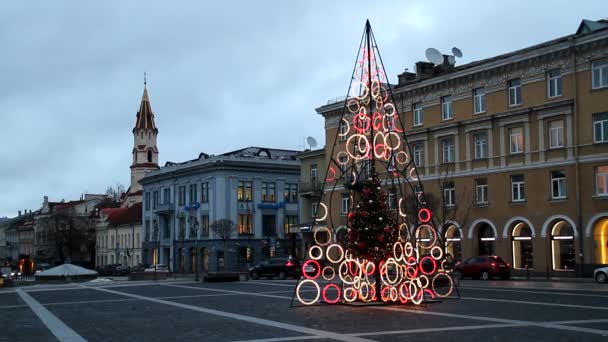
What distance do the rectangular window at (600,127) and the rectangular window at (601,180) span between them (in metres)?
1.45

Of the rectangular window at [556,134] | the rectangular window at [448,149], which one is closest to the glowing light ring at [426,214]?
the rectangular window at [556,134]

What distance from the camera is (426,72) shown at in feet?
173

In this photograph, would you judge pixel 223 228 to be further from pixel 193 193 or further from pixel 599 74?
pixel 599 74

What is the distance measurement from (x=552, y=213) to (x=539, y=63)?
8315 millimetres

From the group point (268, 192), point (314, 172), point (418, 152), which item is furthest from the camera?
point (268, 192)

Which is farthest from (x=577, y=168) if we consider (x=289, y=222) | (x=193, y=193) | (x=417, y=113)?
(x=193, y=193)

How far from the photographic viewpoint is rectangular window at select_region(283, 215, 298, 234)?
252 feet

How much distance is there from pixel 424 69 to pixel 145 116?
224ft

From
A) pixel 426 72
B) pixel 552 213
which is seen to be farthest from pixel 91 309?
pixel 426 72

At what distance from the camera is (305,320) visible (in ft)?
58.8

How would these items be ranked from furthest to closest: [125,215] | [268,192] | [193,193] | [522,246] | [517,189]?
[125,215], [193,193], [268,192], [517,189], [522,246]

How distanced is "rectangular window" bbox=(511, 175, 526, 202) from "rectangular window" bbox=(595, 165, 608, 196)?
4816 mm

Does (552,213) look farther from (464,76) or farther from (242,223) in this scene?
(242,223)

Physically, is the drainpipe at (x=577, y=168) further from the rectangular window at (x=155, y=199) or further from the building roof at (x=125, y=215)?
the building roof at (x=125, y=215)
